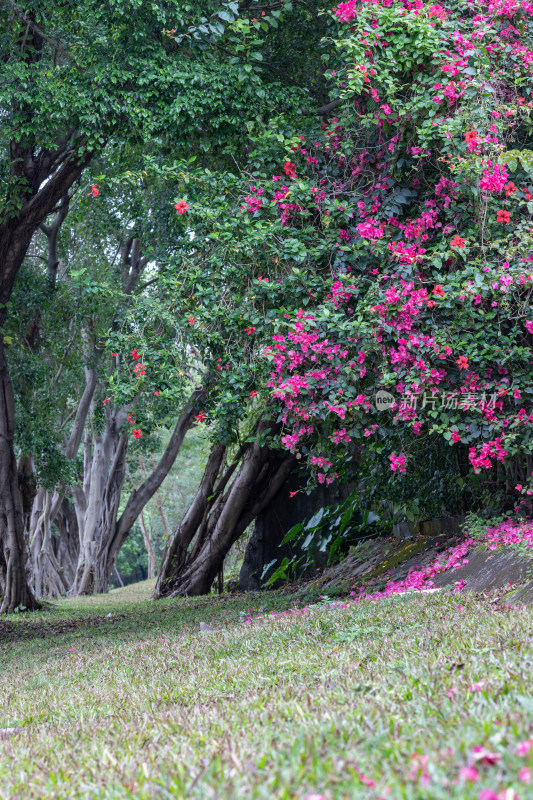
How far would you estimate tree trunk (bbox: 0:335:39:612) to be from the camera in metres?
11.4

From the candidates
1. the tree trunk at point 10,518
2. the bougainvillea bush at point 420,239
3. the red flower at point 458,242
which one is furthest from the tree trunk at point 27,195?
the red flower at point 458,242

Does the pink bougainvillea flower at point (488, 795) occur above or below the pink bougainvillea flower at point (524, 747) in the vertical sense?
above

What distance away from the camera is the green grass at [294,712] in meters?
1.73

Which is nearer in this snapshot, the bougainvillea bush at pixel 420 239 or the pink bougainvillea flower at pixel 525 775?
the pink bougainvillea flower at pixel 525 775

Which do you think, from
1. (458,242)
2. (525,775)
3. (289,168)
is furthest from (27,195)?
(525,775)

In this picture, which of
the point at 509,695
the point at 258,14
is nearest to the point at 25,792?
the point at 509,695

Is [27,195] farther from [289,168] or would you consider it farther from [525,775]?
[525,775]

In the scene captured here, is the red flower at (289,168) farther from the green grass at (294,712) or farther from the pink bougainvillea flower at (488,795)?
the pink bougainvillea flower at (488,795)

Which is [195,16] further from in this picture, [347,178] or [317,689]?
[317,689]

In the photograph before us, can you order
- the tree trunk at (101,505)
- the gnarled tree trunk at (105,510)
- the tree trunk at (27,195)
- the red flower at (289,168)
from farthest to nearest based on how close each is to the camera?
the tree trunk at (101,505)
the gnarled tree trunk at (105,510)
the tree trunk at (27,195)
the red flower at (289,168)

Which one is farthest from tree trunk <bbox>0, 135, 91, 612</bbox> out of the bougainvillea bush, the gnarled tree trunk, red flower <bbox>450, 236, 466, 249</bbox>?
the gnarled tree trunk

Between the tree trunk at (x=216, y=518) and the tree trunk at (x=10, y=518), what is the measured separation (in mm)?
2702

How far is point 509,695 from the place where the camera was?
2.20 meters

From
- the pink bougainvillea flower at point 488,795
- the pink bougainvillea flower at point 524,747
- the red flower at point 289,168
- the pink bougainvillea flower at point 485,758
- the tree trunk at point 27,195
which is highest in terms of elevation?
the tree trunk at point 27,195
